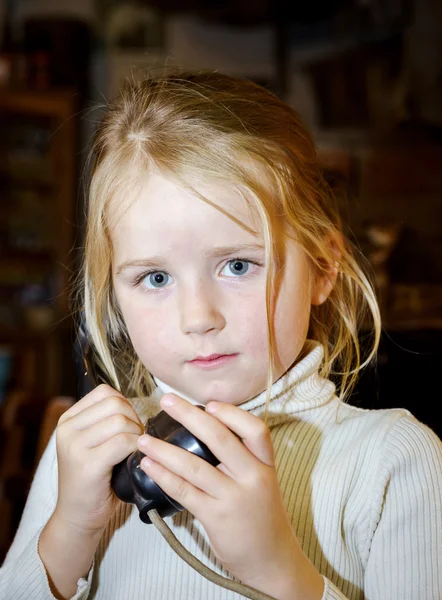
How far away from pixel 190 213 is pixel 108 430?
0.22 meters

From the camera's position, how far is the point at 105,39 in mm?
3846

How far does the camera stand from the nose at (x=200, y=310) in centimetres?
67

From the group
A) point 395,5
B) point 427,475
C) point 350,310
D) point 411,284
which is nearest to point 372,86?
point 395,5

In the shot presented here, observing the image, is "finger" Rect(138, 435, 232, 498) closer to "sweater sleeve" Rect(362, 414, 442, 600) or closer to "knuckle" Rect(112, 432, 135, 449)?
"knuckle" Rect(112, 432, 135, 449)

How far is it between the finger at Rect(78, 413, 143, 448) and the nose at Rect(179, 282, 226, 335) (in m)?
0.10

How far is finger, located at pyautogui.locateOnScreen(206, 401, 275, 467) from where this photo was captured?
0.61 metres

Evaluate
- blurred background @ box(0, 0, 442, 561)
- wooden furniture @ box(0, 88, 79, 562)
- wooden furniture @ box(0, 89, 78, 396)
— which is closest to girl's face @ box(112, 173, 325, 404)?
blurred background @ box(0, 0, 442, 561)

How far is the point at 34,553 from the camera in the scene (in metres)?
0.77

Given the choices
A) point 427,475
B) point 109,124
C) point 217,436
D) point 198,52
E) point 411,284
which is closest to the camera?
point 217,436

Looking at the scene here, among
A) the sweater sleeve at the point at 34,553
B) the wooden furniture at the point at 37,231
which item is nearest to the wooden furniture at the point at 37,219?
the wooden furniture at the point at 37,231

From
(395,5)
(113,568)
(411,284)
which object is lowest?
(411,284)

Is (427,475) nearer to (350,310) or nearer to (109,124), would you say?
(350,310)

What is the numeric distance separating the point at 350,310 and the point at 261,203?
0.25 metres

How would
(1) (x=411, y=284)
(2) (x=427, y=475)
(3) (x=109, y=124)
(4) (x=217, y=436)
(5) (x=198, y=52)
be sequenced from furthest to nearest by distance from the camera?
(5) (x=198, y=52) < (1) (x=411, y=284) < (3) (x=109, y=124) < (2) (x=427, y=475) < (4) (x=217, y=436)
